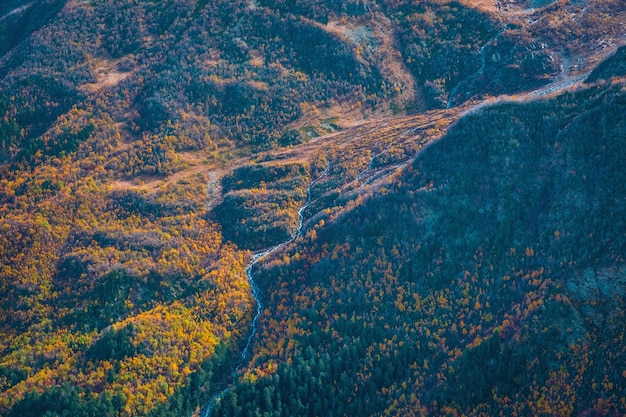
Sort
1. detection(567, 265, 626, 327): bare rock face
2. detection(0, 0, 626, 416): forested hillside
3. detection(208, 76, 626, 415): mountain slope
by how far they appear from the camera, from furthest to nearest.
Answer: detection(0, 0, 626, 416): forested hillside
detection(208, 76, 626, 415): mountain slope
detection(567, 265, 626, 327): bare rock face

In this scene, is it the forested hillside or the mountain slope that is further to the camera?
the forested hillside

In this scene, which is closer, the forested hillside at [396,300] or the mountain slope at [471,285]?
the mountain slope at [471,285]

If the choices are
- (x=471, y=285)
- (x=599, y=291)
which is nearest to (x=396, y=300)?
(x=471, y=285)

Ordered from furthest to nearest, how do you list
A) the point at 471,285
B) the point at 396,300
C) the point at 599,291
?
1. the point at 396,300
2. the point at 471,285
3. the point at 599,291

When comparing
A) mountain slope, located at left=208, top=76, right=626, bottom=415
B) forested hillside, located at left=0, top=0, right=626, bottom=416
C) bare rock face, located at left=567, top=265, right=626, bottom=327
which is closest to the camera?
bare rock face, located at left=567, top=265, right=626, bottom=327

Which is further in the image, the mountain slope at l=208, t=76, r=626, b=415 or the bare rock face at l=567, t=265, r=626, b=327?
the mountain slope at l=208, t=76, r=626, b=415

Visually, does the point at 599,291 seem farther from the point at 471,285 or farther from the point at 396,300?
the point at 396,300

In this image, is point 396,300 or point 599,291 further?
point 396,300

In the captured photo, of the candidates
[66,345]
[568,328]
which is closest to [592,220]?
[568,328]

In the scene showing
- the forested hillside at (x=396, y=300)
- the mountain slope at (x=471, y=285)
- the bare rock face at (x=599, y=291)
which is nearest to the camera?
the bare rock face at (x=599, y=291)

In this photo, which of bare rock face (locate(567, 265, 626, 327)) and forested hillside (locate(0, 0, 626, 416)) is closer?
bare rock face (locate(567, 265, 626, 327))

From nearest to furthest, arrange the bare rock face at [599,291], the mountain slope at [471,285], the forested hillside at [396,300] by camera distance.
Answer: the bare rock face at [599,291]
the mountain slope at [471,285]
the forested hillside at [396,300]
